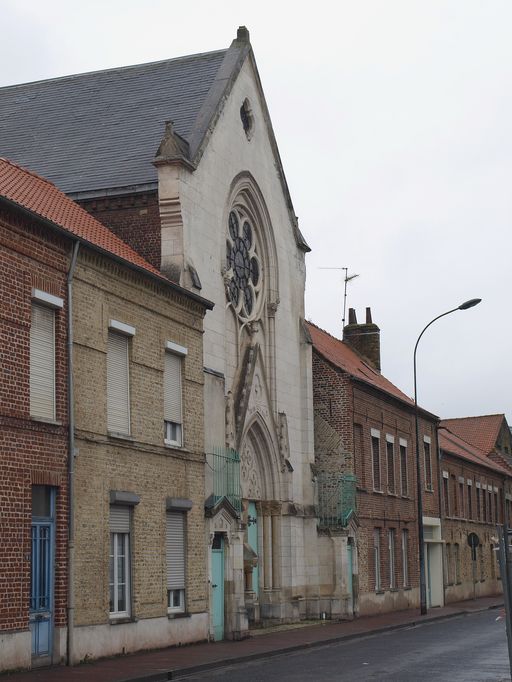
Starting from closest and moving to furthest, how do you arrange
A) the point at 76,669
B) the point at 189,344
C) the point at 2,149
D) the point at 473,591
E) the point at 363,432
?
the point at 76,669
the point at 189,344
the point at 2,149
the point at 363,432
the point at 473,591

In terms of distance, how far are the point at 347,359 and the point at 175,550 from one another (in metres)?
20.4

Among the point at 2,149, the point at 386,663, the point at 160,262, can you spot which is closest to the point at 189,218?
the point at 160,262

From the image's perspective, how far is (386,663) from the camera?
65.3 ft

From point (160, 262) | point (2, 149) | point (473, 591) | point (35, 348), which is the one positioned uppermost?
point (2, 149)

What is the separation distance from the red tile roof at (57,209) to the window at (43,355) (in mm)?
1297

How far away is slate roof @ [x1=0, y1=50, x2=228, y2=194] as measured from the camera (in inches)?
1134

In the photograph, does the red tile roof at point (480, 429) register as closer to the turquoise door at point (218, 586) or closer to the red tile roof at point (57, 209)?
the turquoise door at point (218, 586)

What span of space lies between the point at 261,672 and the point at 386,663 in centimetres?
233

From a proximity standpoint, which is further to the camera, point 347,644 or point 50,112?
point 50,112

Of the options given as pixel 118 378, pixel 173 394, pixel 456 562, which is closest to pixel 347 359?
pixel 456 562

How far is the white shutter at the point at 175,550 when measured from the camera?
938 inches

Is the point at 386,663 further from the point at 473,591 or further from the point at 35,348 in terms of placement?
the point at 473,591

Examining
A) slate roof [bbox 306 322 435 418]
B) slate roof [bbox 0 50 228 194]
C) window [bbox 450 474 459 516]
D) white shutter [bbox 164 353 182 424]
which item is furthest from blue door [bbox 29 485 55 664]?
window [bbox 450 474 459 516]

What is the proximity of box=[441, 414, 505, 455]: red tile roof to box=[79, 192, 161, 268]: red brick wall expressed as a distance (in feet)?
159
